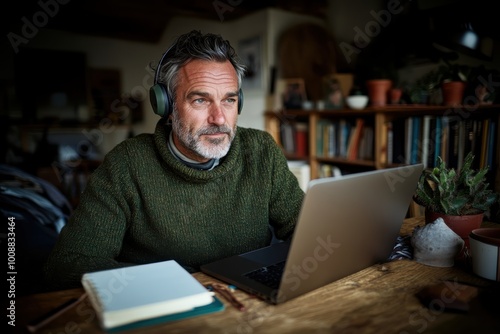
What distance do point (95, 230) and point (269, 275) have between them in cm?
53

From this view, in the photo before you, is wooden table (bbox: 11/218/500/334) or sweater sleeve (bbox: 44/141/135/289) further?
sweater sleeve (bbox: 44/141/135/289)

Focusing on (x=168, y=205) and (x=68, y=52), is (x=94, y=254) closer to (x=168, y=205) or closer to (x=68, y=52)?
(x=168, y=205)

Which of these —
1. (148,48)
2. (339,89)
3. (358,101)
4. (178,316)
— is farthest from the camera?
(148,48)

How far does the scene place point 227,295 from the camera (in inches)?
33.5

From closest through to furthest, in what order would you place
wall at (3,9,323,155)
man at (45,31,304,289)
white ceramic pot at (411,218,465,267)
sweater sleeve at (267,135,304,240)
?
white ceramic pot at (411,218,465,267) < man at (45,31,304,289) < sweater sleeve at (267,135,304,240) < wall at (3,9,323,155)

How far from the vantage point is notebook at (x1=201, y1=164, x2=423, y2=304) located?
74cm

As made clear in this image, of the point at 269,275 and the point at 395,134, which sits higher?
the point at 395,134

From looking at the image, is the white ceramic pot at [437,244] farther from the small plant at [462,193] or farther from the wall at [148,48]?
the wall at [148,48]

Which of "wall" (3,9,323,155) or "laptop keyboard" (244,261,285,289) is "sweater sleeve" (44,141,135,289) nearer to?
"laptop keyboard" (244,261,285,289)

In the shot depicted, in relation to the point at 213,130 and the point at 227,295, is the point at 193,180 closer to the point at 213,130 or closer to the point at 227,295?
the point at 213,130

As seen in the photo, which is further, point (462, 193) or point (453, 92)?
point (453, 92)

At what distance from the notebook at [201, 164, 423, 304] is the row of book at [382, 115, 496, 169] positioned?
1.42m

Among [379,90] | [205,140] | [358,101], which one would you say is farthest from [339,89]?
[205,140]

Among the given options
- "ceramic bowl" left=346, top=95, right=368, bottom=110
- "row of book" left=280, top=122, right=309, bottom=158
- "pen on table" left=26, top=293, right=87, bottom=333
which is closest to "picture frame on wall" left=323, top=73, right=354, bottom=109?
"ceramic bowl" left=346, top=95, right=368, bottom=110
